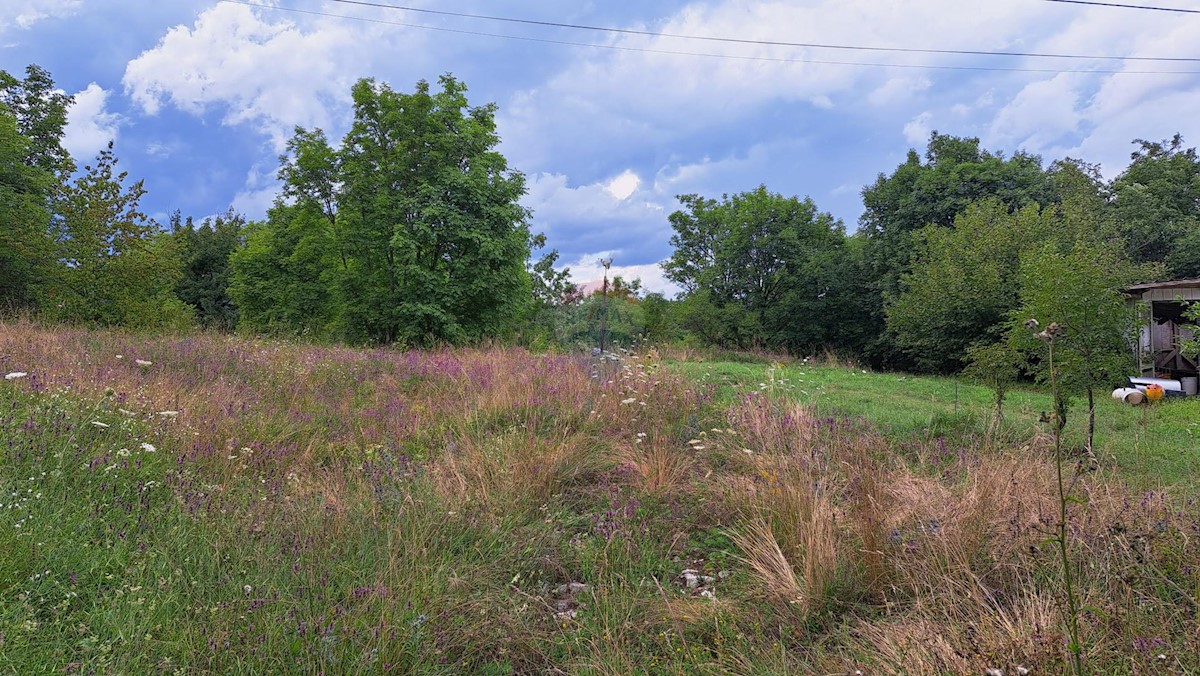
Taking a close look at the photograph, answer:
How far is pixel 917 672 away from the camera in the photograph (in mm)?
1785

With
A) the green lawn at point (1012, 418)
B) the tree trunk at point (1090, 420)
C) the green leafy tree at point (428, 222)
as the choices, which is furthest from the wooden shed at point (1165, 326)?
the green leafy tree at point (428, 222)

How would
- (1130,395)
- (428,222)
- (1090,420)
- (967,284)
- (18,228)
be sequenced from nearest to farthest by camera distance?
(1090,420)
(1130,395)
(18,228)
(428,222)
(967,284)

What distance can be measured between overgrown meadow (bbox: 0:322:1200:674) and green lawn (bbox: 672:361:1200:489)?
32.8 inches

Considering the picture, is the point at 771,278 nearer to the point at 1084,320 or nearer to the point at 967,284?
the point at 967,284

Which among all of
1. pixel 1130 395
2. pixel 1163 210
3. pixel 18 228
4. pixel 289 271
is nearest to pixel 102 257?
pixel 18 228

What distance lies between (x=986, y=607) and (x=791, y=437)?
8.16 ft

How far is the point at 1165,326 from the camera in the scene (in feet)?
53.4

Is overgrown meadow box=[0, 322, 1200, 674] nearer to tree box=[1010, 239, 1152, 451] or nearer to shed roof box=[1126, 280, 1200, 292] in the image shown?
tree box=[1010, 239, 1152, 451]

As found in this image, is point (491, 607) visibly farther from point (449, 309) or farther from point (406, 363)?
point (449, 309)

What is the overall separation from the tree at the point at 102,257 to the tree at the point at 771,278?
24.2 metres

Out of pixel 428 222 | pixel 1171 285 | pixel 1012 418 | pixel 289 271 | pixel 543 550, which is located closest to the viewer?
pixel 543 550

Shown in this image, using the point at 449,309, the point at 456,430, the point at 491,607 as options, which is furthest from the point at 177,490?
the point at 449,309

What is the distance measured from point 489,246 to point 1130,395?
15653mm

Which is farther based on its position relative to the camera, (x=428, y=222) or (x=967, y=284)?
(x=967, y=284)
